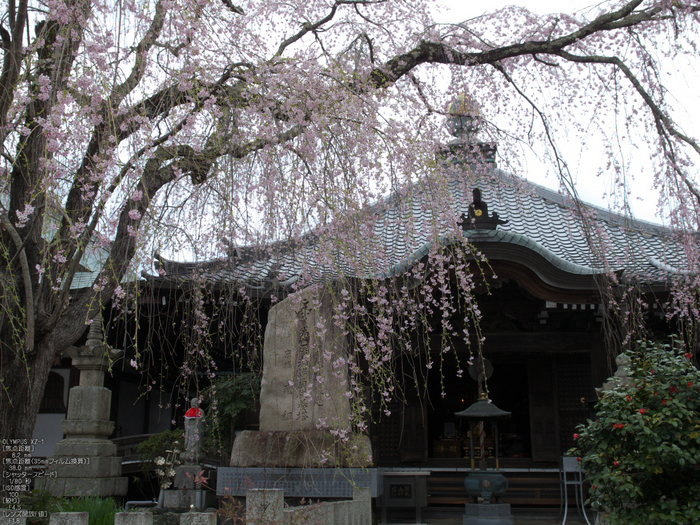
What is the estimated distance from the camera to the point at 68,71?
337 centimetres

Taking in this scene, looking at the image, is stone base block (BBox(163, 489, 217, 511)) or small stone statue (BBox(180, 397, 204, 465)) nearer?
stone base block (BBox(163, 489, 217, 511))

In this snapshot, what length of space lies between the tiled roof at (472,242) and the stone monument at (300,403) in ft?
1.60

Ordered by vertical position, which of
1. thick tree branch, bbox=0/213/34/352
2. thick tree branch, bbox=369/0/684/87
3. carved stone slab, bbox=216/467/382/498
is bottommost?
carved stone slab, bbox=216/467/382/498

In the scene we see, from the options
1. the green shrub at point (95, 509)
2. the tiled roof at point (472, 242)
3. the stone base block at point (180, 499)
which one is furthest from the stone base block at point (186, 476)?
the tiled roof at point (472, 242)

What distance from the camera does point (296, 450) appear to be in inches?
224

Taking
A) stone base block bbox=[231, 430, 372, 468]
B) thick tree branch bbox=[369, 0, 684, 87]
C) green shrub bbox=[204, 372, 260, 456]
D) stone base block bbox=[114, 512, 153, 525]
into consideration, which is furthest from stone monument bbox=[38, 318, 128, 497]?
thick tree branch bbox=[369, 0, 684, 87]

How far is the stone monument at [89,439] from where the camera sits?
786 cm

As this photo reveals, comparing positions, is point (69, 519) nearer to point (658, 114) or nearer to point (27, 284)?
point (27, 284)

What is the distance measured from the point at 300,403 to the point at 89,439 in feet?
13.5

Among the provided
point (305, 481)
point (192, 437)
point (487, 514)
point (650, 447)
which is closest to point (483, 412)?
point (487, 514)

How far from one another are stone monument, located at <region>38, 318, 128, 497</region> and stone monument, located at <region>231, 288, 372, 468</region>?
2.90m

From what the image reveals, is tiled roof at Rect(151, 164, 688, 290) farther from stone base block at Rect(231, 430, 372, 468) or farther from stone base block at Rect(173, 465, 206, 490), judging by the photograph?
stone base block at Rect(173, 465, 206, 490)

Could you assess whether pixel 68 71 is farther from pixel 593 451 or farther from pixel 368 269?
pixel 593 451

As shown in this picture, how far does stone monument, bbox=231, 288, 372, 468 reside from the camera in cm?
553
